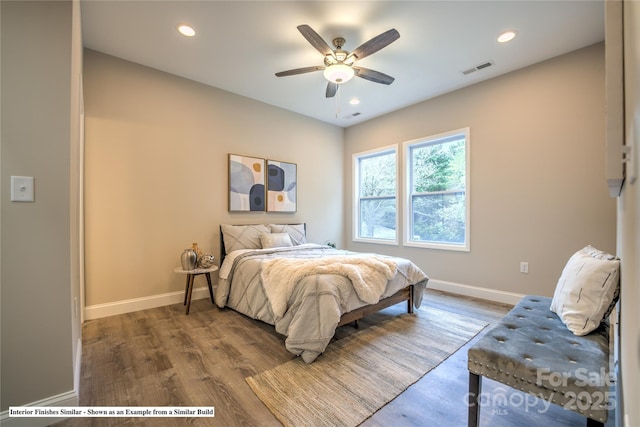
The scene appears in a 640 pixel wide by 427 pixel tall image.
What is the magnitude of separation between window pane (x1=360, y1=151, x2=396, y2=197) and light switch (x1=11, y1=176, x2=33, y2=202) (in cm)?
429

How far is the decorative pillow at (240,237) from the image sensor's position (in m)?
3.56

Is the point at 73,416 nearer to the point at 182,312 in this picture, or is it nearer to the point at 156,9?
the point at 182,312

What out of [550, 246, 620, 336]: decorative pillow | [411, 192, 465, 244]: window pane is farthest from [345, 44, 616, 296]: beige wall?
[550, 246, 620, 336]: decorative pillow

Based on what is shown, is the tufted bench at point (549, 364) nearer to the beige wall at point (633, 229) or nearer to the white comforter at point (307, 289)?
the beige wall at point (633, 229)

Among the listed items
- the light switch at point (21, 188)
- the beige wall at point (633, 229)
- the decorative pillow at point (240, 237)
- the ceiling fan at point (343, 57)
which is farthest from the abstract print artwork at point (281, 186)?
the beige wall at point (633, 229)

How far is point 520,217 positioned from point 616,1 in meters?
2.69

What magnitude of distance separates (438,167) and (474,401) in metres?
3.35

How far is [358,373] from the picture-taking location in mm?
1903

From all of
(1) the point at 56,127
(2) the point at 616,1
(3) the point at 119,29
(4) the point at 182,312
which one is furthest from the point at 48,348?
(2) the point at 616,1

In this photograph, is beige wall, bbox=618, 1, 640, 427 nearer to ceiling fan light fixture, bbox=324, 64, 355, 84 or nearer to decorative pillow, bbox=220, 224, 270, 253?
ceiling fan light fixture, bbox=324, 64, 355, 84

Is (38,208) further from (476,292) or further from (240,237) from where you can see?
(476,292)

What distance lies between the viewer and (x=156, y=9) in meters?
2.32

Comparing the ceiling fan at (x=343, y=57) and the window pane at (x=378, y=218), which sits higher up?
the ceiling fan at (x=343, y=57)

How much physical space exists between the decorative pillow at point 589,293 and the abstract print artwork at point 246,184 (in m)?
3.53
